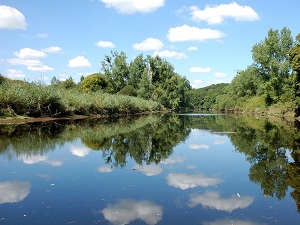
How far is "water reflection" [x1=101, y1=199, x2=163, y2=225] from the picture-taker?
19.6ft

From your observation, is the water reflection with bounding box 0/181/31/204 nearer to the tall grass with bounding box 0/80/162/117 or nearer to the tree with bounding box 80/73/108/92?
the tall grass with bounding box 0/80/162/117

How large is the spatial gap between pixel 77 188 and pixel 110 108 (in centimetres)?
3952

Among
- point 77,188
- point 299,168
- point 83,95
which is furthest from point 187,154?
point 83,95

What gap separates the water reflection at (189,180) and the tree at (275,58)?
177 ft

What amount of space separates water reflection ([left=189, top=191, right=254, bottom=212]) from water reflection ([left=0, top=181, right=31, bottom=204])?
4.04 meters

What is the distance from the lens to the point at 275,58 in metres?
60.3

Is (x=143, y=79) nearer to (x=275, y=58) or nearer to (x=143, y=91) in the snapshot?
(x=143, y=91)

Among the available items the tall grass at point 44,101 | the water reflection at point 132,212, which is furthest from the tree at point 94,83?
the water reflection at point 132,212

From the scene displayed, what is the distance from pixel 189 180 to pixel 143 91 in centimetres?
6786

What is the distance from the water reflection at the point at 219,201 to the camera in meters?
6.89

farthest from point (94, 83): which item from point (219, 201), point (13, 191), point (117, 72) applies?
point (219, 201)

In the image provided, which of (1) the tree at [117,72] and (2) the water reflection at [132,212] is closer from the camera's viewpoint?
(2) the water reflection at [132,212]

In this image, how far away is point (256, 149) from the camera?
1536 centimetres

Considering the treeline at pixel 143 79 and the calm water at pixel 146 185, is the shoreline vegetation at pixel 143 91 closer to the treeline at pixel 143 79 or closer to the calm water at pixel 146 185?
the treeline at pixel 143 79
